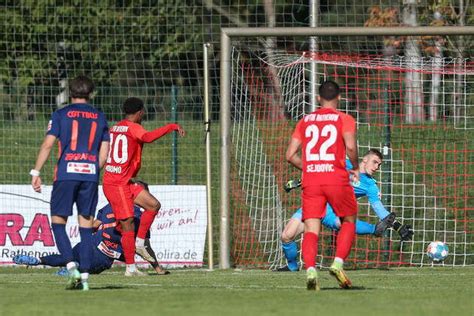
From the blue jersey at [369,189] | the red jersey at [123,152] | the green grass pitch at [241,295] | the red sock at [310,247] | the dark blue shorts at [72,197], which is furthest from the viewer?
the blue jersey at [369,189]

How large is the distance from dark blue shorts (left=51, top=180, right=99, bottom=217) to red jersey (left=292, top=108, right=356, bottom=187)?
201cm

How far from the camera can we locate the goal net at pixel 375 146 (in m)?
17.7

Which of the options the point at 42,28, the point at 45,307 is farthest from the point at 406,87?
the point at 42,28

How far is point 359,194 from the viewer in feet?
52.1

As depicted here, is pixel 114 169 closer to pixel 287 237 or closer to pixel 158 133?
pixel 158 133

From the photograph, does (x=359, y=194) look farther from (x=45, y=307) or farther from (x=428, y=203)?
(x=45, y=307)

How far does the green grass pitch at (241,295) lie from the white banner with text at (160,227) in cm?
250

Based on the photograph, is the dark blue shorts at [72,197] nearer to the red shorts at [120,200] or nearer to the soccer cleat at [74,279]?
the soccer cleat at [74,279]

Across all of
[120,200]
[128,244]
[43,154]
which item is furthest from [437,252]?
[43,154]

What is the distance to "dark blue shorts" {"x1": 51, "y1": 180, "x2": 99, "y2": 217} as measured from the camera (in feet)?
38.2

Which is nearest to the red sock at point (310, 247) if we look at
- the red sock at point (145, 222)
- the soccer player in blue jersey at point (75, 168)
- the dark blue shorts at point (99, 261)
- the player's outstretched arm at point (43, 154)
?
the soccer player in blue jersey at point (75, 168)

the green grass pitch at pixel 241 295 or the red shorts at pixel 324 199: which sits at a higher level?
the red shorts at pixel 324 199

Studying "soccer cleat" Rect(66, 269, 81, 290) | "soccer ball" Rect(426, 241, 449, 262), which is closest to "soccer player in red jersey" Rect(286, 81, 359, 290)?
"soccer cleat" Rect(66, 269, 81, 290)

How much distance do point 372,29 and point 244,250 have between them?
3.64m
